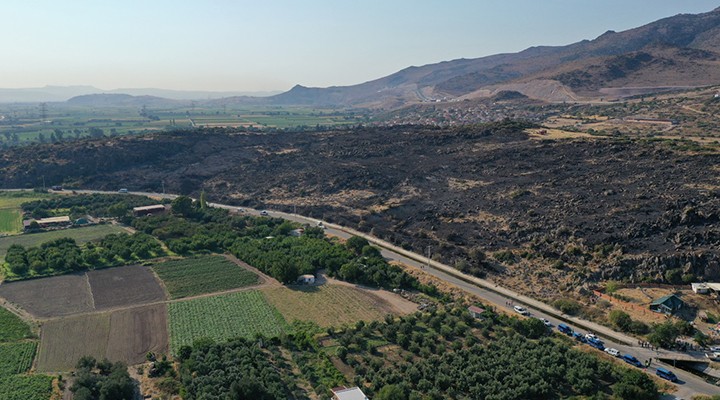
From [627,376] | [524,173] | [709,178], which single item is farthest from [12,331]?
[709,178]

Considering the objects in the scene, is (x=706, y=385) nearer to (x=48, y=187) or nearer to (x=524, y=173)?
(x=524, y=173)

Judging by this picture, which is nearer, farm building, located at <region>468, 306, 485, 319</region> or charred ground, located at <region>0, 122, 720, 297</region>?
farm building, located at <region>468, 306, 485, 319</region>

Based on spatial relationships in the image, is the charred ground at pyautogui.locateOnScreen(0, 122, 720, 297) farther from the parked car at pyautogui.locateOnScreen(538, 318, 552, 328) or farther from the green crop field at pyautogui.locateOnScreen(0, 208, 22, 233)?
the green crop field at pyautogui.locateOnScreen(0, 208, 22, 233)

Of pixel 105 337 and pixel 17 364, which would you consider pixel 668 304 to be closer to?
pixel 105 337

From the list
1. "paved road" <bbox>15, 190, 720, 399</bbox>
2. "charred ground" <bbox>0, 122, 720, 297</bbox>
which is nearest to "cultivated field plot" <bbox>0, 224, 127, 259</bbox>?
"charred ground" <bbox>0, 122, 720, 297</bbox>

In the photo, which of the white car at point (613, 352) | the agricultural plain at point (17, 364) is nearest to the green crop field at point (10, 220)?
the agricultural plain at point (17, 364)

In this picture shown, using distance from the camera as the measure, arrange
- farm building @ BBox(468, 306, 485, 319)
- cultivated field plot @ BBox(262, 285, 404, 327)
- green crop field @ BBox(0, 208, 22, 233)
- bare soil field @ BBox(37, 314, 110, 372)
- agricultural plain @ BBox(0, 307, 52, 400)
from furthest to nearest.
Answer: green crop field @ BBox(0, 208, 22, 233), cultivated field plot @ BBox(262, 285, 404, 327), farm building @ BBox(468, 306, 485, 319), bare soil field @ BBox(37, 314, 110, 372), agricultural plain @ BBox(0, 307, 52, 400)

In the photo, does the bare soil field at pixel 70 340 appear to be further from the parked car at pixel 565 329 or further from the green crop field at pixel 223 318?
the parked car at pixel 565 329
